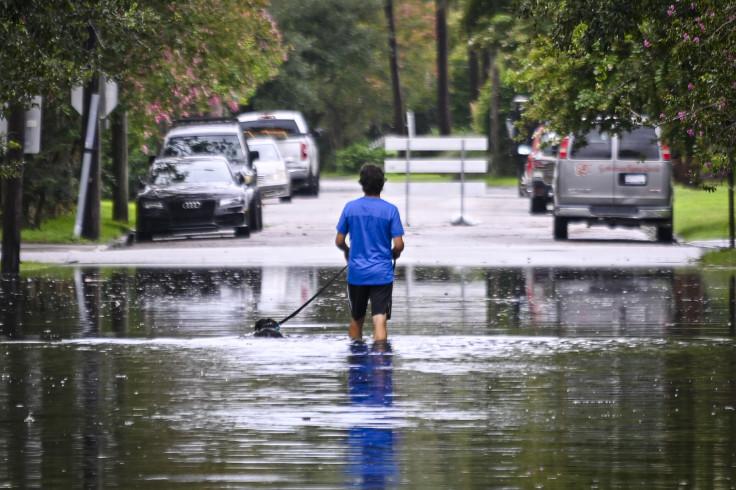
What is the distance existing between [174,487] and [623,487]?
2.15 m

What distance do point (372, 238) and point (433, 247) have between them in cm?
1462

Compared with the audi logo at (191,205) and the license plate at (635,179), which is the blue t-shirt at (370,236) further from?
the audi logo at (191,205)

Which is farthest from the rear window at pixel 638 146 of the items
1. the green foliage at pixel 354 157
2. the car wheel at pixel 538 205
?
the green foliage at pixel 354 157

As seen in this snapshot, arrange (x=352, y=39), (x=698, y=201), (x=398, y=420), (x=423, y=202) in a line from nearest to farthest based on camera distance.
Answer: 1. (x=398, y=420)
2. (x=698, y=201)
3. (x=423, y=202)
4. (x=352, y=39)

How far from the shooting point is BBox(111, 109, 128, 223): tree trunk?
3284 centimetres

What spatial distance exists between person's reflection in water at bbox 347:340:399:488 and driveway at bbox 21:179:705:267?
10899 millimetres

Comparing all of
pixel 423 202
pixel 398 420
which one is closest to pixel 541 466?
pixel 398 420

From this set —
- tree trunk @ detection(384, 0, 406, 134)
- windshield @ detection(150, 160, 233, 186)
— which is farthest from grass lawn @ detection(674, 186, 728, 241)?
tree trunk @ detection(384, 0, 406, 134)

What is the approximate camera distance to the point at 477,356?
12.9 metres

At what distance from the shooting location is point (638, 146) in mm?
28375

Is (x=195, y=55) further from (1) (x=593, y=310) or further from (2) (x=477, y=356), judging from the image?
(2) (x=477, y=356)

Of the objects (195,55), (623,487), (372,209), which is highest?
(195,55)

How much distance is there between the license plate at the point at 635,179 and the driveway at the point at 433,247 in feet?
3.54

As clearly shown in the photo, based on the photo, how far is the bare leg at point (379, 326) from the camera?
13.3 metres
